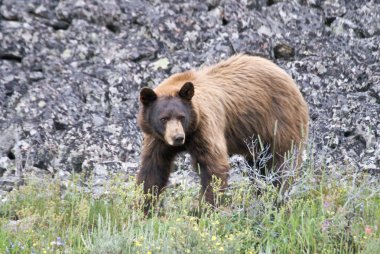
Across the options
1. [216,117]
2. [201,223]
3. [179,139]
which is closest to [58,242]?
[201,223]

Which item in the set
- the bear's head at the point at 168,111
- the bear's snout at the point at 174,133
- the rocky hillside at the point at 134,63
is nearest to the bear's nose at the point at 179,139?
the bear's snout at the point at 174,133

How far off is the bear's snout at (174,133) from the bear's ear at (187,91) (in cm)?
25

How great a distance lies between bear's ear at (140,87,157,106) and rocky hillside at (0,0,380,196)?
1059mm

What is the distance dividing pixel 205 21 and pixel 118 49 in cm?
101

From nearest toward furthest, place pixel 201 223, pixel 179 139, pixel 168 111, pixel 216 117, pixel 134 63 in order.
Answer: pixel 201 223
pixel 179 139
pixel 168 111
pixel 216 117
pixel 134 63

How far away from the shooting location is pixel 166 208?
6875 millimetres

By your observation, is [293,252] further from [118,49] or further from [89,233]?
[118,49]

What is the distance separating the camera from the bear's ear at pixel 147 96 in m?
7.32

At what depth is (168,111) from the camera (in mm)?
7324

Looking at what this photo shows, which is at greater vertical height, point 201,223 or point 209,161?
point 209,161

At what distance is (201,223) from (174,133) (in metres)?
1.18

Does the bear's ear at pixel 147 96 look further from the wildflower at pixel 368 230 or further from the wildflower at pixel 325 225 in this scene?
the wildflower at pixel 368 230

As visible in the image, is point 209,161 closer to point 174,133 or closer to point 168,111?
point 174,133

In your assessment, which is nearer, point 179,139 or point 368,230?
point 368,230
